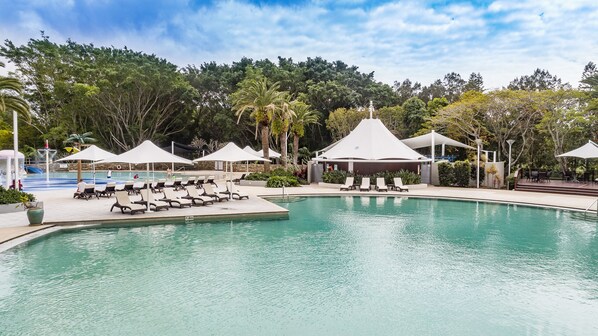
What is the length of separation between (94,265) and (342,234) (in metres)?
6.67

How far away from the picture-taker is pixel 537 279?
747 cm

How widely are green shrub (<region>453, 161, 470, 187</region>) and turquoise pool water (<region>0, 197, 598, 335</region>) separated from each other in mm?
12246

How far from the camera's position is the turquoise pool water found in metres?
5.50

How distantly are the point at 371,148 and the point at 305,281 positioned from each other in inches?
732

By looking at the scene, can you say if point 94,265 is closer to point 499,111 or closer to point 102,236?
point 102,236

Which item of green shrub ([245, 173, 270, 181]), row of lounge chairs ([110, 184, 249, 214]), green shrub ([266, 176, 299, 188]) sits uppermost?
green shrub ([245, 173, 270, 181])

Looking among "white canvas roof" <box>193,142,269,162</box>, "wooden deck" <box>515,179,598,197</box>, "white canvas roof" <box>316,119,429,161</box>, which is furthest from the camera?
"white canvas roof" <box>316,119,429,161</box>

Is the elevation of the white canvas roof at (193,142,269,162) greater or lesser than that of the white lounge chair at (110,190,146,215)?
greater

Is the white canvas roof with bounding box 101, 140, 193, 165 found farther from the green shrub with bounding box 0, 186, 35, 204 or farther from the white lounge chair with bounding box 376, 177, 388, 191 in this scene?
the white lounge chair with bounding box 376, 177, 388, 191

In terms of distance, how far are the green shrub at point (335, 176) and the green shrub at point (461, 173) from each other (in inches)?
295

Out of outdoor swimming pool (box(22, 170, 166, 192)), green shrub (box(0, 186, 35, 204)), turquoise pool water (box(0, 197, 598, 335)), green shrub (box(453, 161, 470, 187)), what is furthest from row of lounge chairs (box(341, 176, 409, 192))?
green shrub (box(0, 186, 35, 204))

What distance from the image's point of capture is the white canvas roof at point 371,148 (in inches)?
961

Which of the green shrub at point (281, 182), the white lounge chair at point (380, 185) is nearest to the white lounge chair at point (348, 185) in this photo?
the white lounge chair at point (380, 185)

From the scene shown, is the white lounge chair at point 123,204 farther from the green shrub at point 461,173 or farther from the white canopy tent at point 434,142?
the white canopy tent at point 434,142
